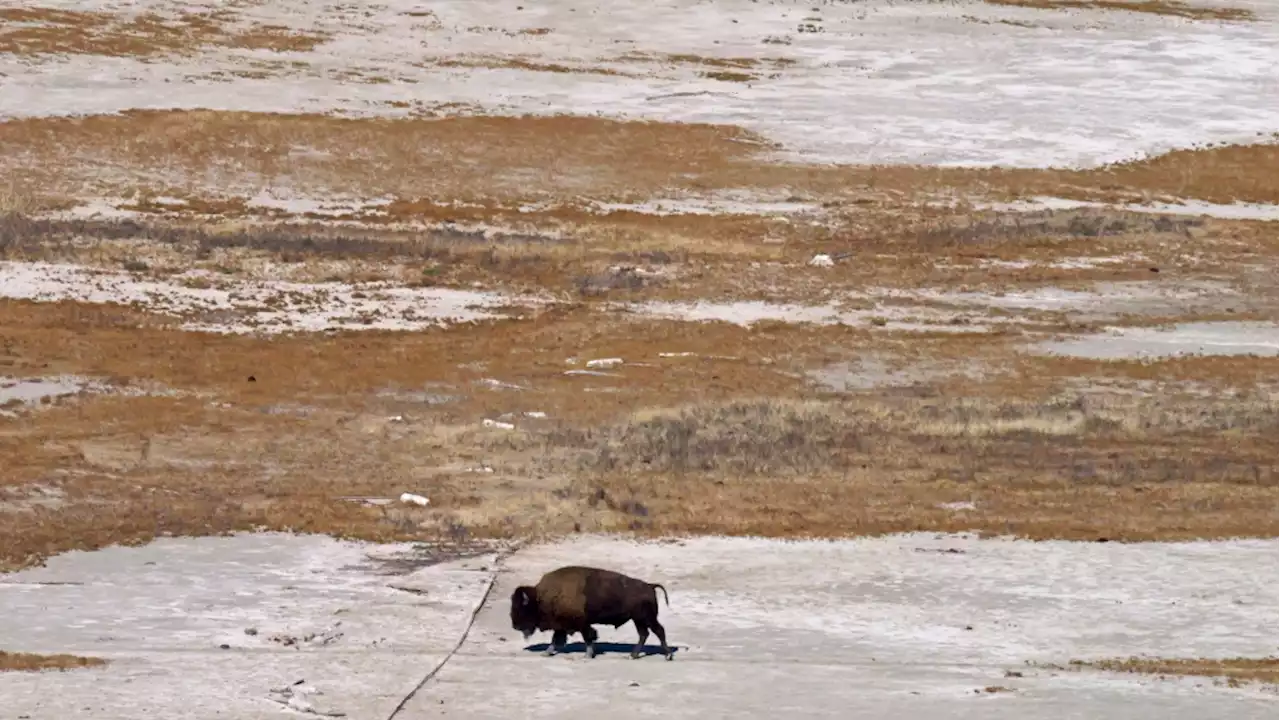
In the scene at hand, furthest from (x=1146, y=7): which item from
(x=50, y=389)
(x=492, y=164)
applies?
(x=50, y=389)

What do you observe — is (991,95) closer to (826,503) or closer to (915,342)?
(915,342)

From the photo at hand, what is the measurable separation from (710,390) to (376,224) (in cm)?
1522

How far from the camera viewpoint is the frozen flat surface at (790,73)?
2266 inches

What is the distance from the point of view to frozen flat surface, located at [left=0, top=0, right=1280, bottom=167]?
57.6m

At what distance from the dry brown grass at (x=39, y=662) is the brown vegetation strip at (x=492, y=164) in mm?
31593

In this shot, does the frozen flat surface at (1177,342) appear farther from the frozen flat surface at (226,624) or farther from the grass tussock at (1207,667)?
the grass tussock at (1207,667)

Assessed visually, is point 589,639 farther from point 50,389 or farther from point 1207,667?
point 50,389

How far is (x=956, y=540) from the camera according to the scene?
22.0 m

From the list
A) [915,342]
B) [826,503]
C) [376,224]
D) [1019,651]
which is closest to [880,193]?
[376,224]

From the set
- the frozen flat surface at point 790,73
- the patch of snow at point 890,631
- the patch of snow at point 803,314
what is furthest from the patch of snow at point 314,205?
the patch of snow at point 890,631

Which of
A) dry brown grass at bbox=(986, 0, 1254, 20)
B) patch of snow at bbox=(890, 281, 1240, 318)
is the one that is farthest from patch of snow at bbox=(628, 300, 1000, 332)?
dry brown grass at bbox=(986, 0, 1254, 20)

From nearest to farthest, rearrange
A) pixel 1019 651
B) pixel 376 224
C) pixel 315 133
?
pixel 1019 651
pixel 376 224
pixel 315 133

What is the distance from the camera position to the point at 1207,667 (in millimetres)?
17219

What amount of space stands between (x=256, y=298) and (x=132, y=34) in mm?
29293
